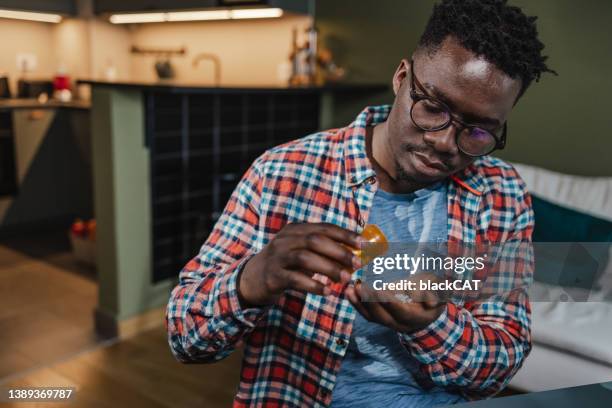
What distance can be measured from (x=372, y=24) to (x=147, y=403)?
2364mm

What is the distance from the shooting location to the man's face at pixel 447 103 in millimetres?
795

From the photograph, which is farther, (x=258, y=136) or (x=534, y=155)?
(x=258, y=136)

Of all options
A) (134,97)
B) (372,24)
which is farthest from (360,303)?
(372,24)

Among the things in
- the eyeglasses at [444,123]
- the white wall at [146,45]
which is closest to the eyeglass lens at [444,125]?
the eyeglasses at [444,123]

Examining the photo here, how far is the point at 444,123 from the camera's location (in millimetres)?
823

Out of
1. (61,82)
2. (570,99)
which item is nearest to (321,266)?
(570,99)

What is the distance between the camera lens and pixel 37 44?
4.61m

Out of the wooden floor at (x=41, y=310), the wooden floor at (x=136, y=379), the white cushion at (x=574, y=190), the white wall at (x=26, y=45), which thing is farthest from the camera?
the white wall at (x=26, y=45)

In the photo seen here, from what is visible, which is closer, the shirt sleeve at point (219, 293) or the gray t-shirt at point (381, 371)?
the shirt sleeve at point (219, 293)

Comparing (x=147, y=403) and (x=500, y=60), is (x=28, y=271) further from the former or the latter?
(x=500, y=60)

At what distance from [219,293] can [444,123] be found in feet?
1.34

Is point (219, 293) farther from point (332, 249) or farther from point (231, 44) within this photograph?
point (231, 44)

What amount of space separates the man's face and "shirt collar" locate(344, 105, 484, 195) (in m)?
0.07

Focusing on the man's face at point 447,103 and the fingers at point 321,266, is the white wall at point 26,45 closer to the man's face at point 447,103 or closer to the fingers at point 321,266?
the man's face at point 447,103
